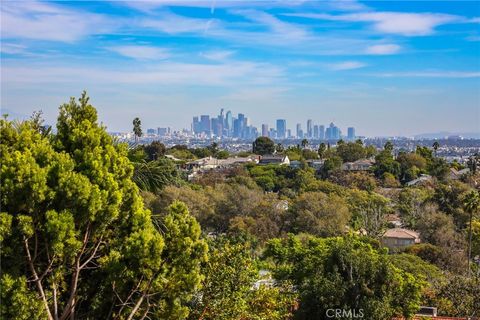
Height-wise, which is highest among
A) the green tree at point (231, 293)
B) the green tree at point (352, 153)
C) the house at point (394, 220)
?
the green tree at point (231, 293)

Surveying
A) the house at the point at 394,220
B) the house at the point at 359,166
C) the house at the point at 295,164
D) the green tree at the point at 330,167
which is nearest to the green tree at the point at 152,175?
the house at the point at 394,220

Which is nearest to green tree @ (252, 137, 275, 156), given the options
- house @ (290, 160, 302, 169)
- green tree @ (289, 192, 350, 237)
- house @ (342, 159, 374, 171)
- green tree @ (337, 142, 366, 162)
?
house @ (290, 160, 302, 169)

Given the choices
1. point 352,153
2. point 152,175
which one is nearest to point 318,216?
point 152,175

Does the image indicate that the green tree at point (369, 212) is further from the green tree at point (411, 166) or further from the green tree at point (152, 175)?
the green tree at point (152, 175)

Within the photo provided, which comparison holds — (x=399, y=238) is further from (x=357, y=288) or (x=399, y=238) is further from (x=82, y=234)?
(x=82, y=234)

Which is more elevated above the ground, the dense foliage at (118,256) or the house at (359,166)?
the dense foliage at (118,256)

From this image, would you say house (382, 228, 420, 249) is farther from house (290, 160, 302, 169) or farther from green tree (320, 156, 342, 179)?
house (290, 160, 302, 169)

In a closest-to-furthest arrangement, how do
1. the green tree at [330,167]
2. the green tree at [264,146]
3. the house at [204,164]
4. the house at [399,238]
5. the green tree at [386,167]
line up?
the house at [399,238]
the green tree at [330,167]
the green tree at [386,167]
the house at [204,164]
the green tree at [264,146]
